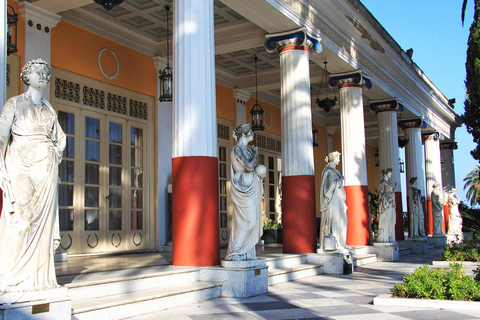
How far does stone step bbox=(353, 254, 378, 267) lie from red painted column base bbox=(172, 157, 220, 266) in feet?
17.2

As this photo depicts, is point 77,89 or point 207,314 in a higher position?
point 77,89

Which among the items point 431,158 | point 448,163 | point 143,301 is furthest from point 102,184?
point 448,163

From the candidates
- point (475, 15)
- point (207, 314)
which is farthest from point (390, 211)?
point (207, 314)

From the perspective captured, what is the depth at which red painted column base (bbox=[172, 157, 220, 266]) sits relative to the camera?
22.2ft

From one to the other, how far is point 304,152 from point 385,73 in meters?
6.63

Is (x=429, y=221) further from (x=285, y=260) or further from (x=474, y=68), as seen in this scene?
(x=285, y=260)

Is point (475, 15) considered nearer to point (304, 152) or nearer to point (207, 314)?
point (304, 152)

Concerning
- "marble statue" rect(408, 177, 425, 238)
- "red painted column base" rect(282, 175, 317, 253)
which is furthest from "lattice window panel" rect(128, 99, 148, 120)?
"marble statue" rect(408, 177, 425, 238)

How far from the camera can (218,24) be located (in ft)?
36.3

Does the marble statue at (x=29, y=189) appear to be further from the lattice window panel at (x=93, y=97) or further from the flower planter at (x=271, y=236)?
the flower planter at (x=271, y=236)

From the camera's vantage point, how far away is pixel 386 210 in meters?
12.7

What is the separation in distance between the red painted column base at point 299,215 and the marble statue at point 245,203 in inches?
122

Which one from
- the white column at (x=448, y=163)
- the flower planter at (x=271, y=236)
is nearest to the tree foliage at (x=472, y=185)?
the white column at (x=448, y=163)

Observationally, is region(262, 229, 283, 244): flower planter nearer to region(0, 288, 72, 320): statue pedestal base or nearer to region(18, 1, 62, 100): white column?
region(18, 1, 62, 100): white column
